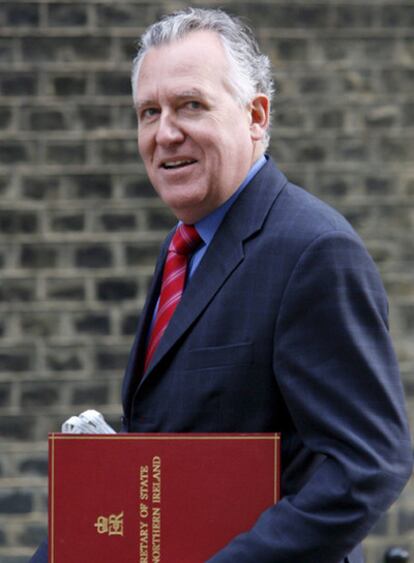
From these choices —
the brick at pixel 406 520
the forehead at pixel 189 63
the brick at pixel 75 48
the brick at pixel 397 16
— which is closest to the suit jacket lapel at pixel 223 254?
the forehead at pixel 189 63

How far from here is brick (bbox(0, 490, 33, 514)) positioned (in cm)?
630

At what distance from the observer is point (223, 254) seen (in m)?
2.44

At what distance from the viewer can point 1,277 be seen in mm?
6289

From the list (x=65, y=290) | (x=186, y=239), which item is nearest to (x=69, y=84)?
(x=65, y=290)

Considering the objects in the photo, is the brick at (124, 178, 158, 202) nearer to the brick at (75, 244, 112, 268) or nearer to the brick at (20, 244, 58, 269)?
the brick at (75, 244, 112, 268)

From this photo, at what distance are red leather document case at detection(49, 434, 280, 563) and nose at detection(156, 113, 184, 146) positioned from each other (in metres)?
0.56

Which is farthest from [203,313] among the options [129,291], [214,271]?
[129,291]

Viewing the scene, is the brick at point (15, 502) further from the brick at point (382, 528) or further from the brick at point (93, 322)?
the brick at point (382, 528)

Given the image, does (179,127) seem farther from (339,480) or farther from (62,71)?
(62,71)

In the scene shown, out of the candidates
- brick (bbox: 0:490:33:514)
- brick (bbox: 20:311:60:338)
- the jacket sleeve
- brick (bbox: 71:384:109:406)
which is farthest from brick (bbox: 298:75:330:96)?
the jacket sleeve

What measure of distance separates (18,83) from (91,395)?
1.51m

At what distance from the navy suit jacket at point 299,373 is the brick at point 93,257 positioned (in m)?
3.91

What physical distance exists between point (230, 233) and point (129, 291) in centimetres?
390

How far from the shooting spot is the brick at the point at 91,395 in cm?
631
